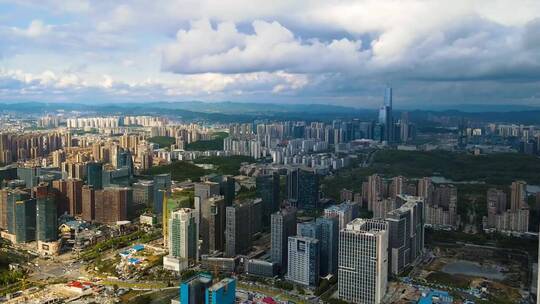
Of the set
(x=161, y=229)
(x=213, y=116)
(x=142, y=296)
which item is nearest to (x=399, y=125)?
(x=161, y=229)

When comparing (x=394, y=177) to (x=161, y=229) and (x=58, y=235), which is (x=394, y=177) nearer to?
(x=161, y=229)

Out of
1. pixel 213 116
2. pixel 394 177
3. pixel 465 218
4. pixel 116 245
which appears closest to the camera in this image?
pixel 116 245

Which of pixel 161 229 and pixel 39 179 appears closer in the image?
pixel 161 229

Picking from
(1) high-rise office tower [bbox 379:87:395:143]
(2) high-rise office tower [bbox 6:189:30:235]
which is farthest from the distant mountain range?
(2) high-rise office tower [bbox 6:189:30:235]

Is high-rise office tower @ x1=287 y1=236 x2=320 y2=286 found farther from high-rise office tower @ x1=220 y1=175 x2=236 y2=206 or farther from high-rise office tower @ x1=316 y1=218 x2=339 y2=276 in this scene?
high-rise office tower @ x1=220 y1=175 x2=236 y2=206

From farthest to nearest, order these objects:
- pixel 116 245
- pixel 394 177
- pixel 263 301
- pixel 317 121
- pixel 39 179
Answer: pixel 317 121
pixel 39 179
pixel 394 177
pixel 116 245
pixel 263 301

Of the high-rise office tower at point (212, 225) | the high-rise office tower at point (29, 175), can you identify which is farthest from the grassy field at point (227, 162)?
the high-rise office tower at point (212, 225)

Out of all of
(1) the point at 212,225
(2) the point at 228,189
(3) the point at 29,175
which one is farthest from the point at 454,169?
(3) the point at 29,175
